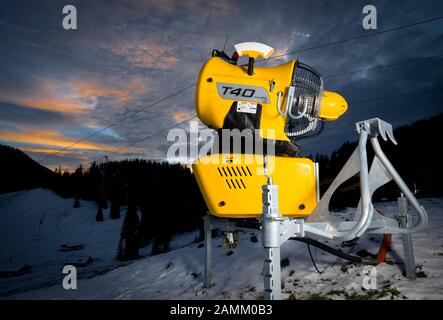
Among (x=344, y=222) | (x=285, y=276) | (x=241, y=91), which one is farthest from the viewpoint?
(x=285, y=276)

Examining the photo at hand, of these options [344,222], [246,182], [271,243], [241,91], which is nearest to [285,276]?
[344,222]

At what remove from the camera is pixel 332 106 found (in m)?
3.71

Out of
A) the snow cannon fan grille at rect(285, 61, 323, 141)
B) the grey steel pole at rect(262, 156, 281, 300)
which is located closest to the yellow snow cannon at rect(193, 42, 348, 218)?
the snow cannon fan grille at rect(285, 61, 323, 141)

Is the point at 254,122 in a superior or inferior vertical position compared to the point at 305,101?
inferior

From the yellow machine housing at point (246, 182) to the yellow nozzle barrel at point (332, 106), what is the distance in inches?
34.6

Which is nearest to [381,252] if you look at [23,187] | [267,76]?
[267,76]

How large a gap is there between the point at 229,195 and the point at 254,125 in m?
0.95

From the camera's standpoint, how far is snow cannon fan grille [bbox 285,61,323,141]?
3.48 meters

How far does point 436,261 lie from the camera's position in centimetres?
453

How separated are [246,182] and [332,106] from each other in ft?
5.59

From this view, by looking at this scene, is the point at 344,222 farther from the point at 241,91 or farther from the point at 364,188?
the point at 241,91

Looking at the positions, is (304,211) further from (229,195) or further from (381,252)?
(381,252)

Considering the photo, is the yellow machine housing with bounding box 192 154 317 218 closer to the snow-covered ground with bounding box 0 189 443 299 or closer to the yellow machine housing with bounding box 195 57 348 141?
the yellow machine housing with bounding box 195 57 348 141

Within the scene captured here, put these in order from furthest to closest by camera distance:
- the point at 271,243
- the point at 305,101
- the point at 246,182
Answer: the point at 305,101, the point at 246,182, the point at 271,243
